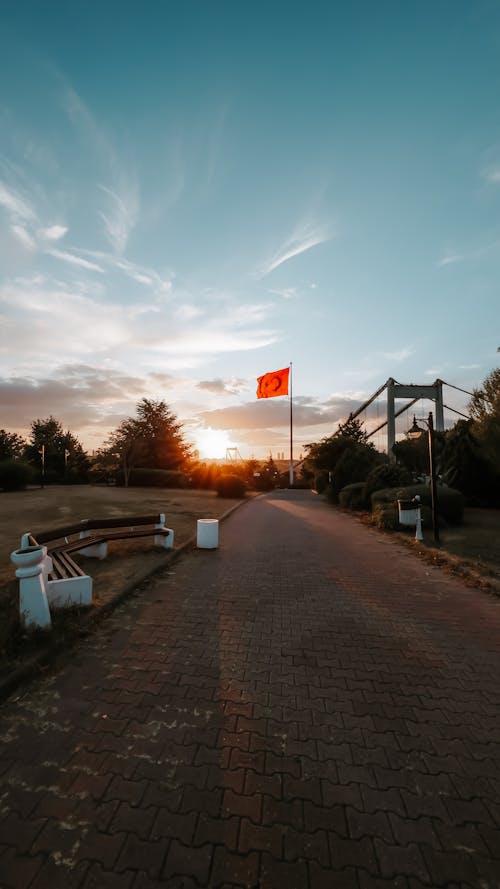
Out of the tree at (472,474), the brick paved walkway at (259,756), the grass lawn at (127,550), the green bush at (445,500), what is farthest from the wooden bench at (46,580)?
the tree at (472,474)

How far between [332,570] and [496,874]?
Answer: 5.43 metres

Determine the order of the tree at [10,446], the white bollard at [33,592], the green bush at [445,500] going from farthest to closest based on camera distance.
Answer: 1. the tree at [10,446]
2. the green bush at [445,500]
3. the white bollard at [33,592]

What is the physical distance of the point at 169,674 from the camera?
3.54 m

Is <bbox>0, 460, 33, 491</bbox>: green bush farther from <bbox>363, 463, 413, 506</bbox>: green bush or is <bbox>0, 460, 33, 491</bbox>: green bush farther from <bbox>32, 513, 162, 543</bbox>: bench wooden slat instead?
<bbox>363, 463, 413, 506</bbox>: green bush

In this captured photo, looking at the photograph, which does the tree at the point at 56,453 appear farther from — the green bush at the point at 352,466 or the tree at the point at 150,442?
the green bush at the point at 352,466

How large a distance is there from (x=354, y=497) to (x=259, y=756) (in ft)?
50.9

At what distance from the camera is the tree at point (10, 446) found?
32031 mm

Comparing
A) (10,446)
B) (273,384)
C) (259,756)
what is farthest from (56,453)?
(259,756)

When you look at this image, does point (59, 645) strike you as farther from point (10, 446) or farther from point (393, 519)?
point (10, 446)

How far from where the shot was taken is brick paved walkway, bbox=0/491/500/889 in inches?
Answer: 75.4

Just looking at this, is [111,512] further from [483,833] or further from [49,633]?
[483,833]

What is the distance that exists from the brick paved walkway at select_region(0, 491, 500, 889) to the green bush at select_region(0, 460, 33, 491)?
24.3 m

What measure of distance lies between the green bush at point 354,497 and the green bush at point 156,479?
55.0 feet

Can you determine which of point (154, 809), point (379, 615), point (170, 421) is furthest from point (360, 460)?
point (170, 421)
